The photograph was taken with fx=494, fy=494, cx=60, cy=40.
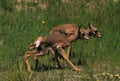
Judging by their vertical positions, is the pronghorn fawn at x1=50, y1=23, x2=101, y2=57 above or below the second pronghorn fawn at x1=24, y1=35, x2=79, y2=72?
above

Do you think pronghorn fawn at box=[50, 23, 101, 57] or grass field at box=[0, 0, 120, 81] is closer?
grass field at box=[0, 0, 120, 81]

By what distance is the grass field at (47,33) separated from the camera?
9.87 metres

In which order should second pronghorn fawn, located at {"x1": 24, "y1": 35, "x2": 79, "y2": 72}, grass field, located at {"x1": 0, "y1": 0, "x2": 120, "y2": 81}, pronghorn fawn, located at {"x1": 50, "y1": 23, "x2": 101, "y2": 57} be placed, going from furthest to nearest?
pronghorn fawn, located at {"x1": 50, "y1": 23, "x2": 101, "y2": 57}, second pronghorn fawn, located at {"x1": 24, "y1": 35, "x2": 79, "y2": 72}, grass field, located at {"x1": 0, "y1": 0, "x2": 120, "y2": 81}

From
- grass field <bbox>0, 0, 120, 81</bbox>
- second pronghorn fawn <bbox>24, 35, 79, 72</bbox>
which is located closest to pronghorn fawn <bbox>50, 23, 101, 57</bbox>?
second pronghorn fawn <bbox>24, 35, 79, 72</bbox>


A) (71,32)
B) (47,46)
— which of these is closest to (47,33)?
(71,32)

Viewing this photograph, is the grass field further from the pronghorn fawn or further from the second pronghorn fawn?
the pronghorn fawn

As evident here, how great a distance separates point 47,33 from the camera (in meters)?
12.3

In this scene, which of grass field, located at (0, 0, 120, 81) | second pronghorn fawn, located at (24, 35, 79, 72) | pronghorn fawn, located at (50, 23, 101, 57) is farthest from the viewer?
pronghorn fawn, located at (50, 23, 101, 57)

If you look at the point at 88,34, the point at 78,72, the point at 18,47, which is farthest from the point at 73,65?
the point at 18,47

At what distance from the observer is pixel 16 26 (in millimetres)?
12992

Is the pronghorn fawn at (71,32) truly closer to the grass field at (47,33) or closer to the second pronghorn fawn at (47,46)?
the second pronghorn fawn at (47,46)

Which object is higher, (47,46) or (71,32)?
(71,32)

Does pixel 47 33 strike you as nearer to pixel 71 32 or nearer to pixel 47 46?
pixel 71 32

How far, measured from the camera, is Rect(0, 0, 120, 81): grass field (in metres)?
9.87
